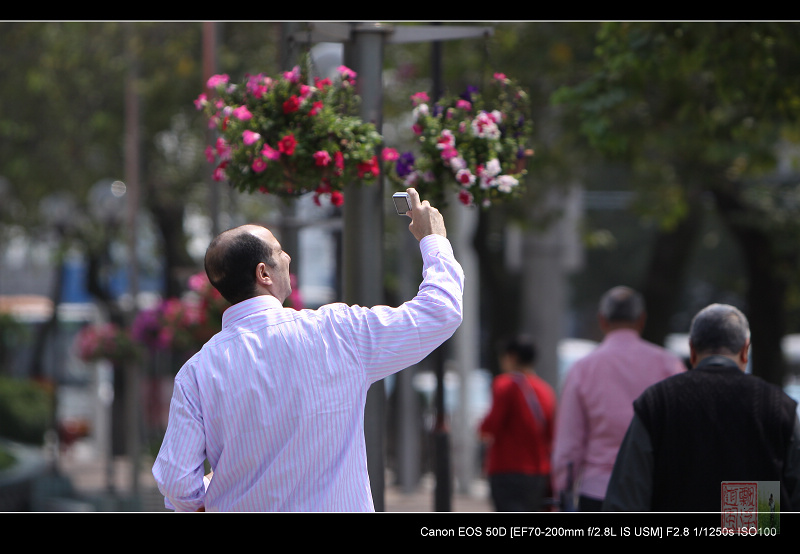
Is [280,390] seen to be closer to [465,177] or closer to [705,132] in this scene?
[465,177]

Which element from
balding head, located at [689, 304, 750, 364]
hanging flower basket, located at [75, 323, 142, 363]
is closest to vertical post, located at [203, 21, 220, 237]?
hanging flower basket, located at [75, 323, 142, 363]

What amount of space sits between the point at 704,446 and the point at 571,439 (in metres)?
1.67

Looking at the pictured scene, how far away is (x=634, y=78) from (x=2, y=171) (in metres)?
13.1

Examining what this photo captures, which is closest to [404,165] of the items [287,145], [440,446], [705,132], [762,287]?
[287,145]

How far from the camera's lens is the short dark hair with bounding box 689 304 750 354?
383cm

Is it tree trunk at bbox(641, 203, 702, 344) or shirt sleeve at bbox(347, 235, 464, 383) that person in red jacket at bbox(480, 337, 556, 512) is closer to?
shirt sleeve at bbox(347, 235, 464, 383)

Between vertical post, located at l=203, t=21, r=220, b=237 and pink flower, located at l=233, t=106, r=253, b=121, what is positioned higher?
vertical post, located at l=203, t=21, r=220, b=237

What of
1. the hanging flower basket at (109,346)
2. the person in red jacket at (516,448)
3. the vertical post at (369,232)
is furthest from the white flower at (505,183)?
the hanging flower basket at (109,346)

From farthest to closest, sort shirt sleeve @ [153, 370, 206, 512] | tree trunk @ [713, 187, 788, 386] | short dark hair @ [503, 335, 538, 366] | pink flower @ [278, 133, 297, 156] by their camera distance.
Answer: tree trunk @ [713, 187, 788, 386] < short dark hair @ [503, 335, 538, 366] < pink flower @ [278, 133, 297, 156] < shirt sleeve @ [153, 370, 206, 512]

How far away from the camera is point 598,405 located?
525cm

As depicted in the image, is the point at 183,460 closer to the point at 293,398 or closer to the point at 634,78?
the point at 293,398

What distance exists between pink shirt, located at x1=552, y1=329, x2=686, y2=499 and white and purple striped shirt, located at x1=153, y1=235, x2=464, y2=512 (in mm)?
2446
